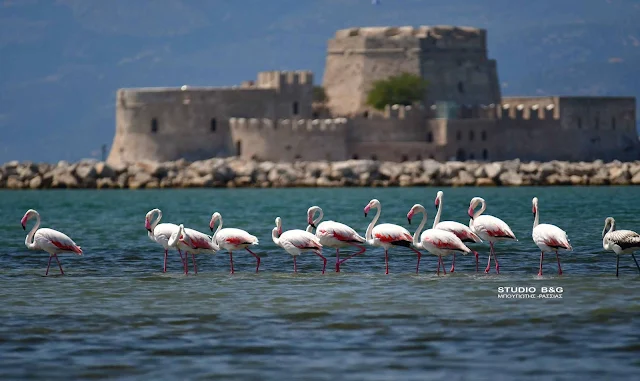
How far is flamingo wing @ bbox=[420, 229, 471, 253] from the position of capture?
1738 cm

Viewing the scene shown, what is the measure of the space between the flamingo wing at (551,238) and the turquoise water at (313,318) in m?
0.39

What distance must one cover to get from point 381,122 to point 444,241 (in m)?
42.7

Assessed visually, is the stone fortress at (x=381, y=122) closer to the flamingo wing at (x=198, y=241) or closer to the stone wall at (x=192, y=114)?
the stone wall at (x=192, y=114)

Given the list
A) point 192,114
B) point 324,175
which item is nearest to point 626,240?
point 324,175

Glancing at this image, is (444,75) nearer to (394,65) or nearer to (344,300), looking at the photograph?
(394,65)

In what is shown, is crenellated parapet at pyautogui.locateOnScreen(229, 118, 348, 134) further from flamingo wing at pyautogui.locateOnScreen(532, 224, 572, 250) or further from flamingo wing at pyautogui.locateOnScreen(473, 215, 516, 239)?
flamingo wing at pyautogui.locateOnScreen(532, 224, 572, 250)

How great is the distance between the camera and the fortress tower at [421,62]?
215 feet

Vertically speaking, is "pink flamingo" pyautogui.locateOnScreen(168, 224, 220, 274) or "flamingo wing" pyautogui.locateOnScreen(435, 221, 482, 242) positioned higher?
"flamingo wing" pyautogui.locateOnScreen(435, 221, 482, 242)

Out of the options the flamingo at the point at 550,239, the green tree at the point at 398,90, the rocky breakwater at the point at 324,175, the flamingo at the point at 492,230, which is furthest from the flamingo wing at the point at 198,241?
the green tree at the point at 398,90

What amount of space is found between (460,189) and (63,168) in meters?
A: 14.8

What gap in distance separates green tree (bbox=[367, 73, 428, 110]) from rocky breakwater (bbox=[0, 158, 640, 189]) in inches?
316

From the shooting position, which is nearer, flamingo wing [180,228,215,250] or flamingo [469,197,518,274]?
flamingo [469,197,518,274]

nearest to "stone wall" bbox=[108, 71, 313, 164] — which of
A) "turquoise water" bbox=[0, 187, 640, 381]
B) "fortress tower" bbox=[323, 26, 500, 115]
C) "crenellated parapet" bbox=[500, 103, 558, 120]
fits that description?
"fortress tower" bbox=[323, 26, 500, 115]

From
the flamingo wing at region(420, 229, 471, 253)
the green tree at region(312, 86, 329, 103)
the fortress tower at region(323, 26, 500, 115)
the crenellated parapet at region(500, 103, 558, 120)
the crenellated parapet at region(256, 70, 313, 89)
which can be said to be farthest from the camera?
the green tree at region(312, 86, 329, 103)
